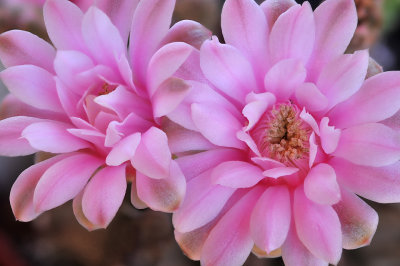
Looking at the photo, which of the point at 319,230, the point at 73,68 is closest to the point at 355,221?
the point at 319,230

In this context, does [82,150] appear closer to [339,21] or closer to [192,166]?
[192,166]

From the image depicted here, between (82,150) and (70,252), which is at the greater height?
(82,150)

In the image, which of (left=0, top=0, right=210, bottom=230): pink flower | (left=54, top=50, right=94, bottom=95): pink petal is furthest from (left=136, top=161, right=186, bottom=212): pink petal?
(left=54, top=50, right=94, bottom=95): pink petal

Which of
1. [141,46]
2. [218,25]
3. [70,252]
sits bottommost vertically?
[70,252]

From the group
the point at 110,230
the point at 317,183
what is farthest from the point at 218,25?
the point at 317,183

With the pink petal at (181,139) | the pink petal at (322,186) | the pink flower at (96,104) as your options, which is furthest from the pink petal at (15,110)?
the pink petal at (322,186)

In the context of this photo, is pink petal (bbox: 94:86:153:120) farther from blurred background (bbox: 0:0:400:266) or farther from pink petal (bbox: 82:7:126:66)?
blurred background (bbox: 0:0:400:266)

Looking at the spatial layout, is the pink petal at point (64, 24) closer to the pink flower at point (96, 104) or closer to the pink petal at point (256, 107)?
the pink flower at point (96, 104)
